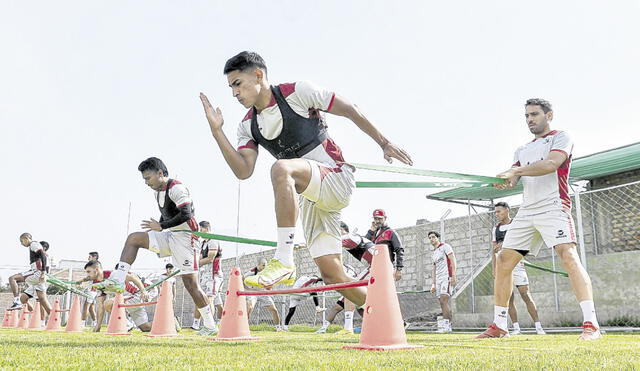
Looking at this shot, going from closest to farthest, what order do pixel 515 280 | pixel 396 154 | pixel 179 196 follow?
pixel 396 154
pixel 179 196
pixel 515 280

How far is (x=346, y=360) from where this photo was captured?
8.21 feet

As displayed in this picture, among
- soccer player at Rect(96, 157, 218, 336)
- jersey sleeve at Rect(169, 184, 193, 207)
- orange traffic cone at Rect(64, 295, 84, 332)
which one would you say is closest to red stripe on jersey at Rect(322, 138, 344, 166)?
soccer player at Rect(96, 157, 218, 336)

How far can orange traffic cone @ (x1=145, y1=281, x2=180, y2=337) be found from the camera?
21.3 ft

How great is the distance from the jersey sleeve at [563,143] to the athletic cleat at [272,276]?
3.20 m

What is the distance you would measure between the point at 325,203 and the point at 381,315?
821 mm

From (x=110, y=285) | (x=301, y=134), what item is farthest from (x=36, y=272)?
(x=301, y=134)

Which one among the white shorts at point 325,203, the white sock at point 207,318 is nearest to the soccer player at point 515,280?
the white sock at point 207,318

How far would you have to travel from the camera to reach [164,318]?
6.54 meters

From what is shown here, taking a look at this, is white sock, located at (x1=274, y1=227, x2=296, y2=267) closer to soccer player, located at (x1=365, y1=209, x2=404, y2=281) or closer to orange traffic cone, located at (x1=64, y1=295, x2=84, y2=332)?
soccer player, located at (x1=365, y1=209, x2=404, y2=281)

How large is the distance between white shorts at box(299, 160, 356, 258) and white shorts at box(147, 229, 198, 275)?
11.4 ft

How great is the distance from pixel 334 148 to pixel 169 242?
13.0ft

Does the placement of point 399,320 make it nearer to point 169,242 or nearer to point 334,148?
point 334,148

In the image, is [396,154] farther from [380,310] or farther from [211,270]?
[211,270]

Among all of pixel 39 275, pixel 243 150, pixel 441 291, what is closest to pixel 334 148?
pixel 243 150
